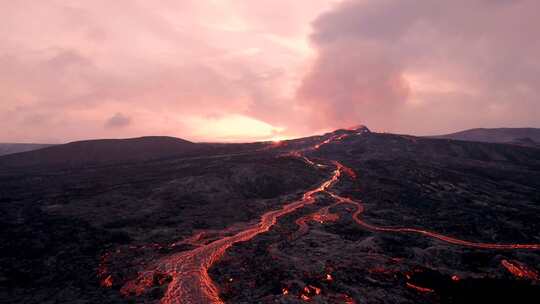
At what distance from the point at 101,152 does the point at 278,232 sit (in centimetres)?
10719

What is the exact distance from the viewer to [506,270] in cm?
2745

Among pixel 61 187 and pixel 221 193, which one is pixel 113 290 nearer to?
pixel 221 193

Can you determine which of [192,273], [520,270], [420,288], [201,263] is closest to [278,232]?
[201,263]

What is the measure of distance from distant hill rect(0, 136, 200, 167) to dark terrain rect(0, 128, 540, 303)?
34070mm

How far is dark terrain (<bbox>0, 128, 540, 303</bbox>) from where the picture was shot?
24391 millimetres

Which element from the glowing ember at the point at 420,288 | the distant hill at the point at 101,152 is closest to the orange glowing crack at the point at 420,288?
the glowing ember at the point at 420,288

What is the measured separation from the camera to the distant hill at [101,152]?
112 metres

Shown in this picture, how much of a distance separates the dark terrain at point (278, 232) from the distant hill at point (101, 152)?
34070 mm

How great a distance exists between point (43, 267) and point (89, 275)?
5.20 m

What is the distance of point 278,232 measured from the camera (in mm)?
37531

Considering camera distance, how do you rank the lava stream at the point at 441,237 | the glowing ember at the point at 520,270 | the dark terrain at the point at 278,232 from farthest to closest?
the lava stream at the point at 441,237 → the glowing ember at the point at 520,270 → the dark terrain at the point at 278,232

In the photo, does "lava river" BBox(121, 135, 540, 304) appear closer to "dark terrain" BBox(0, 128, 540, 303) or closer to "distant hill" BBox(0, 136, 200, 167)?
"dark terrain" BBox(0, 128, 540, 303)

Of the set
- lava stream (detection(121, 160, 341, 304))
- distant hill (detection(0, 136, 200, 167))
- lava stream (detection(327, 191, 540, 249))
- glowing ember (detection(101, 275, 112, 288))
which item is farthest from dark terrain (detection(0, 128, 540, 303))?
distant hill (detection(0, 136, 200, 167))

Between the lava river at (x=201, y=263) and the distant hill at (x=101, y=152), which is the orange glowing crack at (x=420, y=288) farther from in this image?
the distant hill at (x=101, y=152)
